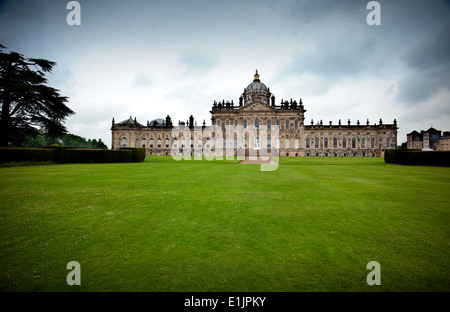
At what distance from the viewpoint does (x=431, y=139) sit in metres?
67.4

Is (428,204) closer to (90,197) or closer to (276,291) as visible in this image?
(276,291)

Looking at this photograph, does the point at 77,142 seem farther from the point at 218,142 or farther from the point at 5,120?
the point at 5,120

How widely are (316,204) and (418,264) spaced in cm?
329

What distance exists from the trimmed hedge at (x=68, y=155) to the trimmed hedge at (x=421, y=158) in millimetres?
34752

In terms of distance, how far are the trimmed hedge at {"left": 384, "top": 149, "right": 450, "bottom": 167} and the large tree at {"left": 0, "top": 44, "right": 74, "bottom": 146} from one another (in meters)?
45.1

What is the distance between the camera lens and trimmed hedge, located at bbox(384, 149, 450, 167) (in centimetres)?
2277

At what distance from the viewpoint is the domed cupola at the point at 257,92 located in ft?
197

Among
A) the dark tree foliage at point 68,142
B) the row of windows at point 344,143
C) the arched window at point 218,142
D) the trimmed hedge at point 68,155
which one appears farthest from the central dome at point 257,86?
the dark tree foliage at point 68,142

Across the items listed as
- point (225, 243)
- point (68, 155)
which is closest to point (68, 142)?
point (68, 155)

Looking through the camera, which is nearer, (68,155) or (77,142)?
(68,155)

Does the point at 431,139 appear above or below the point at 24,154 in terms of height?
above

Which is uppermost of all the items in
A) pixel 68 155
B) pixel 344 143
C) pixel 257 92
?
pixel 257 92

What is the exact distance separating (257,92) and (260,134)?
1407 cm
